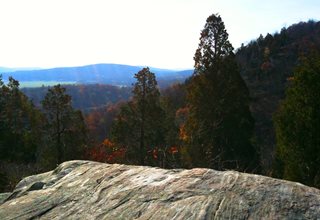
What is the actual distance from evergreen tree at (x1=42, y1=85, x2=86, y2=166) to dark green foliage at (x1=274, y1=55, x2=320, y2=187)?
43.7ft

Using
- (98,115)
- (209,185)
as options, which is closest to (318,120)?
(209,185)

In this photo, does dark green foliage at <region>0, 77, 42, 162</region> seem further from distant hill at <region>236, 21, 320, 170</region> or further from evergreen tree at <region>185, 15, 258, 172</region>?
distant hill at <region>236, 21, 320, 170</region>

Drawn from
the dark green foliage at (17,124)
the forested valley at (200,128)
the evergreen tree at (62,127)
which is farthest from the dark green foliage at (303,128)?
the dark green foliage at (17,124)

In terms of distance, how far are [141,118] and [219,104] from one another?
25.9 ft

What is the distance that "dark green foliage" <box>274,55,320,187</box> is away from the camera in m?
14.6

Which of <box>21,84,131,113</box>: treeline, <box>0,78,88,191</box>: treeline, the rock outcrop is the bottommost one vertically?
<box>21,84,131,113</box>: treeline

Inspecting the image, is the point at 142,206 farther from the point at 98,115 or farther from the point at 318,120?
the point at 98,115

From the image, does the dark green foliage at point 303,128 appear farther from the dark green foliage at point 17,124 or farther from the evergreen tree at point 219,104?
the dark green foliage at point 17,124

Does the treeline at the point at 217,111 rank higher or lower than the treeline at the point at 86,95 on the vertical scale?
higher

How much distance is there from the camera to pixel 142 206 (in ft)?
16.2

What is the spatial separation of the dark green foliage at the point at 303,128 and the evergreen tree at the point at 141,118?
14.6m

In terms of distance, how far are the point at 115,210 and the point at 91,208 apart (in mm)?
376

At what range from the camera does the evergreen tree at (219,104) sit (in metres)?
22.8

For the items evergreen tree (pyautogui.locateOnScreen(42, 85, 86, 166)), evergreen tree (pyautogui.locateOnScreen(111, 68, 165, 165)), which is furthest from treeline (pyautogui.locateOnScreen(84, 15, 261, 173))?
evergreen tree (pyautogui.locateOnScreen(111, 68, 165, 165))
